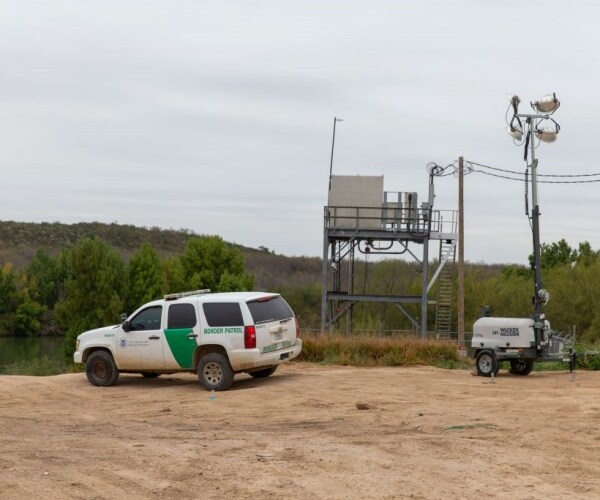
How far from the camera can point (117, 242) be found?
6954 inches

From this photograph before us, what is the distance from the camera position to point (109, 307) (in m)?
76.1

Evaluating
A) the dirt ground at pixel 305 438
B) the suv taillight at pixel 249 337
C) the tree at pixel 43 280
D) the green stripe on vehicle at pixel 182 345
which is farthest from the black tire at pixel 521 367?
the tree at pixel 43 280

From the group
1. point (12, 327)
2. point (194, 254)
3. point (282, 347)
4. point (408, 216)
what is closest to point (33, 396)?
point (282, 347)

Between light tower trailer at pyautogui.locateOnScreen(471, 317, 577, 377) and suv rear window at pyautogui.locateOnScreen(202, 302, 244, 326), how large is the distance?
236 inches

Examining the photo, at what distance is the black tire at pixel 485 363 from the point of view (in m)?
22.6

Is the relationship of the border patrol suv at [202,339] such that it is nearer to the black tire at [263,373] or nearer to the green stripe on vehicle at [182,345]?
the green stripe on vehicle at [182,345]

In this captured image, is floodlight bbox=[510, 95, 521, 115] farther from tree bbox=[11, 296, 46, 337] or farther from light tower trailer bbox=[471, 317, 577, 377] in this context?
tree bbox=[11, 296, 46, 337]

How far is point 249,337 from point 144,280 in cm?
5974

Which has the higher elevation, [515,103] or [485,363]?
[515,103]

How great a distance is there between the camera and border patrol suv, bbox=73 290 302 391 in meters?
20.1

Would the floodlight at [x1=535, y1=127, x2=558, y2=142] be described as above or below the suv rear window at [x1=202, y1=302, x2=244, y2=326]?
above

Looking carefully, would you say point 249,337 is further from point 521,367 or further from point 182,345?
point 521,367

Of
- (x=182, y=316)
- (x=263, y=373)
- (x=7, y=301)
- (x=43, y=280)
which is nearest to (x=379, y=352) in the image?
(x=263, y=373)

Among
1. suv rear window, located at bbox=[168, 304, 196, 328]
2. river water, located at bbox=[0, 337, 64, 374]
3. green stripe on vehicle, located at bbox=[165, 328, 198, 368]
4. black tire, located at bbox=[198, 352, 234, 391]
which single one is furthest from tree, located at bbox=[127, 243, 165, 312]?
black tire, located at bbox=[198, 352, 234, 391]
